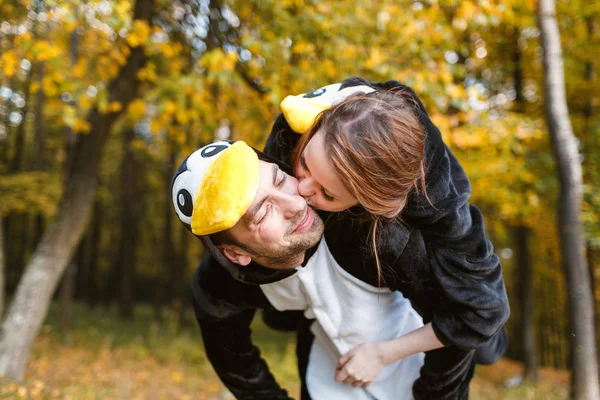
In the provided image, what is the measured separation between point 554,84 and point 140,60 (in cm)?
446

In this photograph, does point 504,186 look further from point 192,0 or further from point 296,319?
point 296,319

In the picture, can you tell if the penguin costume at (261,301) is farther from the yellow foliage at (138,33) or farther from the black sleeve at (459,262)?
the yellow foliage at (138,33)

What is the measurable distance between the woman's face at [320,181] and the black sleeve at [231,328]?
623 millimetres

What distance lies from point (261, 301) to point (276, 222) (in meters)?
0.62

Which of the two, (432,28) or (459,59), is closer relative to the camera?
(432,28)

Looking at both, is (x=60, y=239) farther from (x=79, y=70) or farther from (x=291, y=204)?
(x=291, y=204)

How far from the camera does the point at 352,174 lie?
1.52 m

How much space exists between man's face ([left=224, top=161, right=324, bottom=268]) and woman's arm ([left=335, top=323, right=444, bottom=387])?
1.70 ft

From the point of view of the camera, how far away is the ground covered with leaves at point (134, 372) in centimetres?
554

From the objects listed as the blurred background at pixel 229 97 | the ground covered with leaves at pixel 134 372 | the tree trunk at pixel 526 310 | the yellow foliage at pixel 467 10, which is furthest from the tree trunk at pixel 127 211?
the yellow foliage at pixel 467 10

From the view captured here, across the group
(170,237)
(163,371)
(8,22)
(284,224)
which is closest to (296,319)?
(284,224)

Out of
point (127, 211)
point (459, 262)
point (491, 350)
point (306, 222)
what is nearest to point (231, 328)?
point (306, 222)

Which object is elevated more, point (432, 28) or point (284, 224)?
point (432, 28)

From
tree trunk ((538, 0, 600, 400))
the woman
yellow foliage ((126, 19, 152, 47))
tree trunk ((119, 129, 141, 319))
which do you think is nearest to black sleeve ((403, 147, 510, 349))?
the woman
